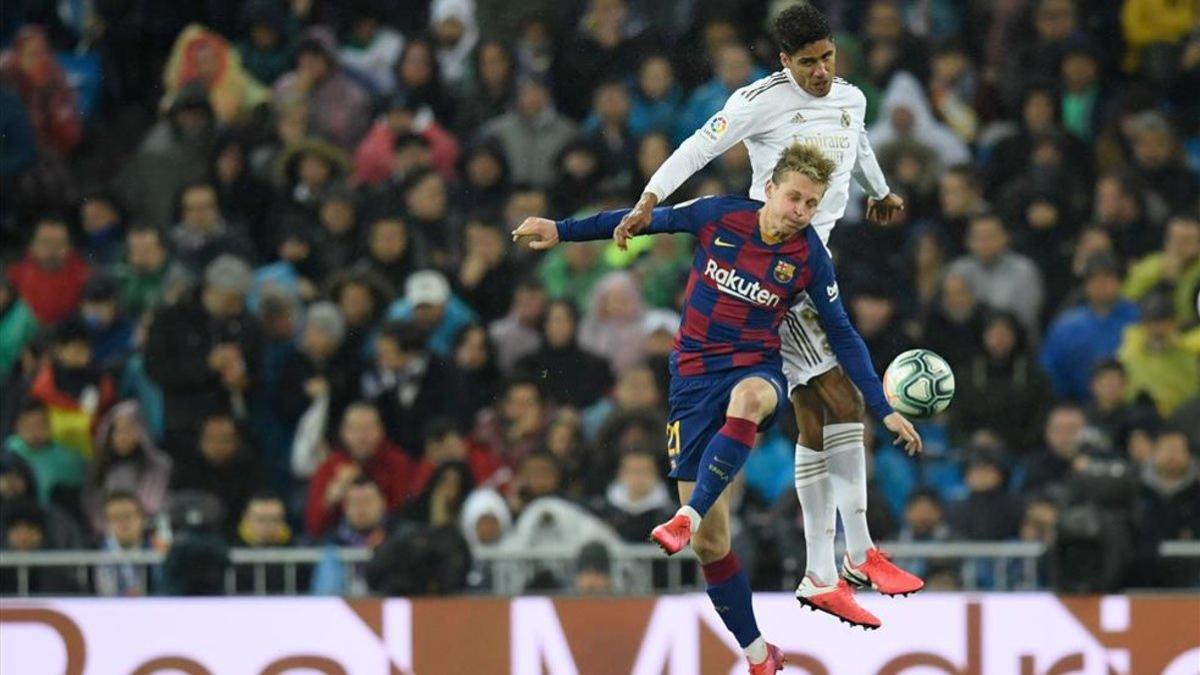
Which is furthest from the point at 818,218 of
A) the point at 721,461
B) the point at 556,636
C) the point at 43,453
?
the point at 43,453

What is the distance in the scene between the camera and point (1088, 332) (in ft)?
51.0

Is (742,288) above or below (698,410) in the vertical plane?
above

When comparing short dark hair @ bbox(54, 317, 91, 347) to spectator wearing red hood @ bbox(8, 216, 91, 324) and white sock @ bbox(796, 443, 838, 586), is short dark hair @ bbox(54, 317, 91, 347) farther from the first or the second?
white sock @ bbox(796, 443, 838, 586)

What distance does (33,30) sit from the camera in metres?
18.0

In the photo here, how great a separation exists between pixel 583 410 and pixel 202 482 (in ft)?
6.58

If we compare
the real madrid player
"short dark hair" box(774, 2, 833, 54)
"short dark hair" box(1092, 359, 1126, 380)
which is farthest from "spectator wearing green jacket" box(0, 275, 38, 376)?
"short dark hair" box(774, 2, 833, 54)

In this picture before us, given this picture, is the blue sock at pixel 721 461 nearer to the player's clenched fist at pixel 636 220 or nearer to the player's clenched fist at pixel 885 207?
the player's clenched fist at pixel 636 220

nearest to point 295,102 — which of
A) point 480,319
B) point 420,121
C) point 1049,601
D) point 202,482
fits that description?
point 420,121

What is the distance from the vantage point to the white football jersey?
1081 cm

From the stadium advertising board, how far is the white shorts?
160 centimetres

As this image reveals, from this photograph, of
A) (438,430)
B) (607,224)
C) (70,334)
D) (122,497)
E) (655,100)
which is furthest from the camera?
(655,100)

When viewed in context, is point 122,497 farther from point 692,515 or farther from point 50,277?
point 692,515

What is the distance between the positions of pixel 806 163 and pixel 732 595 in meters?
1.80

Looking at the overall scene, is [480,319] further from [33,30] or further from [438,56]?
[33,30]
